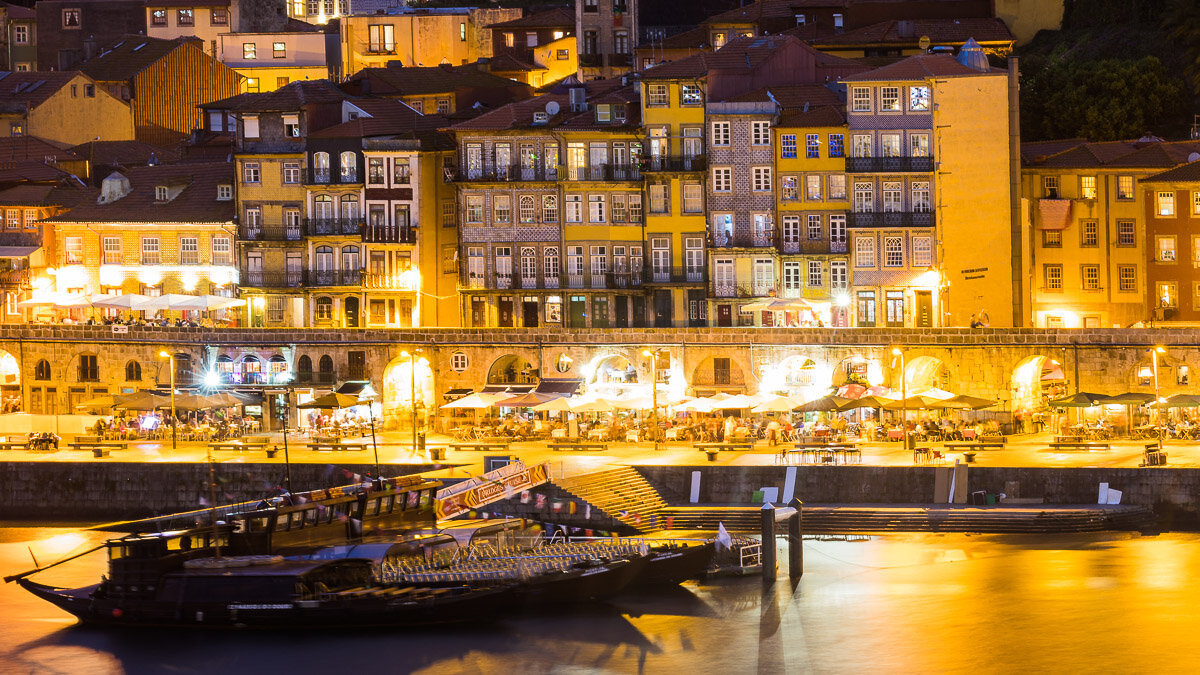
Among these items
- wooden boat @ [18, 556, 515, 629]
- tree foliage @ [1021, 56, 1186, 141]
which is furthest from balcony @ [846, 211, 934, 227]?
wooden boat @ [18, 556, 515, 629]

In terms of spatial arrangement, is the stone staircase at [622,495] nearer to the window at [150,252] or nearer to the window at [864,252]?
the window at [864,252]

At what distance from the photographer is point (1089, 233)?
275ft

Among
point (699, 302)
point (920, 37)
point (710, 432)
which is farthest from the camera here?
point (920, 37)

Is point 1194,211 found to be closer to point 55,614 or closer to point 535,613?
point 535,613

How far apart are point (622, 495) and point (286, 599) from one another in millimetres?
13958

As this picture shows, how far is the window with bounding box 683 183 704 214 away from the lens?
8100 cm

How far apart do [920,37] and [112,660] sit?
181ft

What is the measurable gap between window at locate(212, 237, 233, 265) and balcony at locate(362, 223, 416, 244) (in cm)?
676

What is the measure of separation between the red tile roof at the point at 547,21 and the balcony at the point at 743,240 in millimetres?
36893

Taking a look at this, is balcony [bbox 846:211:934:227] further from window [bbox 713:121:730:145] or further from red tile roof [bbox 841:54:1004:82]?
window [bbox 713:121:730:145]

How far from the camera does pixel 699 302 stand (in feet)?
265

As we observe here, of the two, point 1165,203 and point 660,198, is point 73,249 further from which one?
point 1165,203

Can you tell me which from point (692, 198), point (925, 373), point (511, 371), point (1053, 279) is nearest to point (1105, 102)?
point (1053, 279)

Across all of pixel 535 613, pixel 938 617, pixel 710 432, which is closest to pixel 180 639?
pixel 535 613
